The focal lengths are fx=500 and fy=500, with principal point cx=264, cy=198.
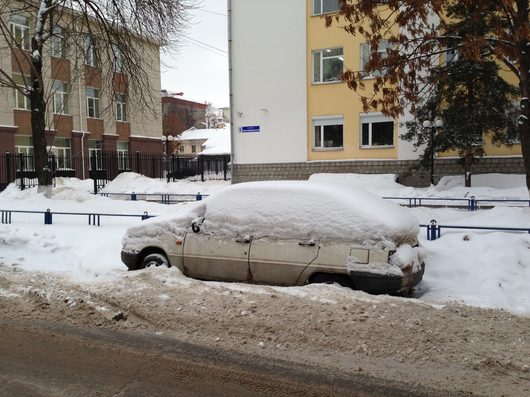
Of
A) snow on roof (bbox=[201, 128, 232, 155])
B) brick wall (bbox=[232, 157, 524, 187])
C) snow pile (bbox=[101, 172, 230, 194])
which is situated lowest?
snow pile (bbox=[101, 172, 230, 194])

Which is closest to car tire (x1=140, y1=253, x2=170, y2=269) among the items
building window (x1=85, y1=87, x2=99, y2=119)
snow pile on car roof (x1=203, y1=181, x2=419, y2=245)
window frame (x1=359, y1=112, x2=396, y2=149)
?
snow pile on car roof (x1=203, y1=181, x2=419, y2=245)

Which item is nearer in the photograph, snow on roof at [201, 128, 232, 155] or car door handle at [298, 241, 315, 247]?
car door handle at [298, 241, 315, 247]

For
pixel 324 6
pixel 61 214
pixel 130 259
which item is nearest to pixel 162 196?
pixel 61 214

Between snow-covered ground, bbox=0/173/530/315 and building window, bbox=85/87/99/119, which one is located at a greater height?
building window, bbox=85/87/99/119

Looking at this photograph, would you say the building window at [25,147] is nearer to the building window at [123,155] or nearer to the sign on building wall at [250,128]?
the building window at [123,155]

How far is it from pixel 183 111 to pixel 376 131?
254 feet

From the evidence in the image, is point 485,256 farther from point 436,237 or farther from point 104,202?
point 104,202

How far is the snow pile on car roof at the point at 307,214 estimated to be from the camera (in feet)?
21.1

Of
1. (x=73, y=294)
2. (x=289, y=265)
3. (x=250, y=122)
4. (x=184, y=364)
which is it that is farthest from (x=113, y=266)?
(x=250, y=122)

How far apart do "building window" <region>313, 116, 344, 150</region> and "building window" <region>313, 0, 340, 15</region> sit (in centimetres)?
517

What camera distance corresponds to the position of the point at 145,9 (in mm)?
17172

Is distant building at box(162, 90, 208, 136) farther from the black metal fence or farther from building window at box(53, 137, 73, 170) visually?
building window at box(53, 137, 73, 170)

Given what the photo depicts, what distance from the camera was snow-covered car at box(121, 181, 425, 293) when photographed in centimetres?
626

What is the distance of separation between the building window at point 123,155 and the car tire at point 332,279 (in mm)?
32517
